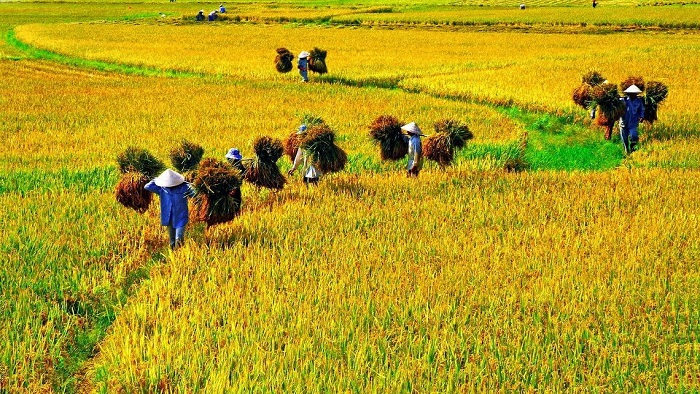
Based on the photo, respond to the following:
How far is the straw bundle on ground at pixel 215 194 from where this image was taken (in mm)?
6297

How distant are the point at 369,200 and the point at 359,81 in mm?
13734

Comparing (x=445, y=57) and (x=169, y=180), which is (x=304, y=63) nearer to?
(x=445, y=57)

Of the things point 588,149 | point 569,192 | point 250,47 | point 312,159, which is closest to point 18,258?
point 312,159

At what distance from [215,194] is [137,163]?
1.38 metres

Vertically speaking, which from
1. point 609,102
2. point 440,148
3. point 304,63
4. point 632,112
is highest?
point 304,63

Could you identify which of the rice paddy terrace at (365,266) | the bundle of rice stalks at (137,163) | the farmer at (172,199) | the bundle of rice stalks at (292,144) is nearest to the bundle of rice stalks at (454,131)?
the rice paddy terrace at (365,266)

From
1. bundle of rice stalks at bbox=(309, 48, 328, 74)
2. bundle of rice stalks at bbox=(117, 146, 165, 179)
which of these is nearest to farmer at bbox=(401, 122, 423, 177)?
bundle of rice stalks at bbox=(117, 146, 165, 179)

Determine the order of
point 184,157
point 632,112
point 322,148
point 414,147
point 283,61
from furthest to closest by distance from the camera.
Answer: point 283,61 < point 632,112 < point 414,147 < point 322,148 < point 184,157

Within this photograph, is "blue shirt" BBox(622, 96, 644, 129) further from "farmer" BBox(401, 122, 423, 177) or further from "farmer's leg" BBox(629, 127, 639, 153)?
"farmer" BBox(401, 122, 423, 177)

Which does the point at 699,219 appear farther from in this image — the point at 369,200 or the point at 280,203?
the point at 280,203

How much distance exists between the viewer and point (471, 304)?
492cm

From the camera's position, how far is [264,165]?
25.0ft

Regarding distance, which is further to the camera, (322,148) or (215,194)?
(322,148)

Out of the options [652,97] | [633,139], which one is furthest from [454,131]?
[652,97]
